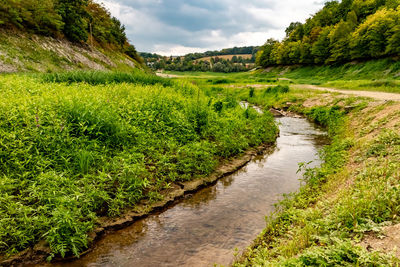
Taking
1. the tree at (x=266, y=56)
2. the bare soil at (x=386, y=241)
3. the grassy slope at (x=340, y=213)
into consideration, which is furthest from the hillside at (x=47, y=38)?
the tree at (x=266, y=56)

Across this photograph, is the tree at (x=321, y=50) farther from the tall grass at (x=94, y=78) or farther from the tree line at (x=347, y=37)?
the tall grass at (x=94, y=78)

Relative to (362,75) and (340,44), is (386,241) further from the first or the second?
(340,44)

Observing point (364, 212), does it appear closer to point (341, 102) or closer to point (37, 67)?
point (341, 102)

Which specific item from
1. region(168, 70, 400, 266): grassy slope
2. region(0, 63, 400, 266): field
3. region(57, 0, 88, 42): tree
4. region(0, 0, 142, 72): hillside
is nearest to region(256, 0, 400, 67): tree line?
region(168, 70, 400, 266): grassy slope

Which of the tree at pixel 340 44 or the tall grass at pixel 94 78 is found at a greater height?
the tree at pixel 340 44

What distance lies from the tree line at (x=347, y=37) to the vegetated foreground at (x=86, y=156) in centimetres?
3575

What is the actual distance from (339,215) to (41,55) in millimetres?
28836

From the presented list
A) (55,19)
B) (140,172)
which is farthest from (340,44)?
(140,172)

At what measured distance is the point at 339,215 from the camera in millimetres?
3502

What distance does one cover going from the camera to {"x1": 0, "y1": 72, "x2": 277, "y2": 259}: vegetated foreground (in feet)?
12.7

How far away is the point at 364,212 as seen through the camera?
3.42 meters

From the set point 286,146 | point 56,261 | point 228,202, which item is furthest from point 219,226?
point 286,146

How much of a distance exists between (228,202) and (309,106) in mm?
14019

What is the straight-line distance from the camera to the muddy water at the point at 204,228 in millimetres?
3873
